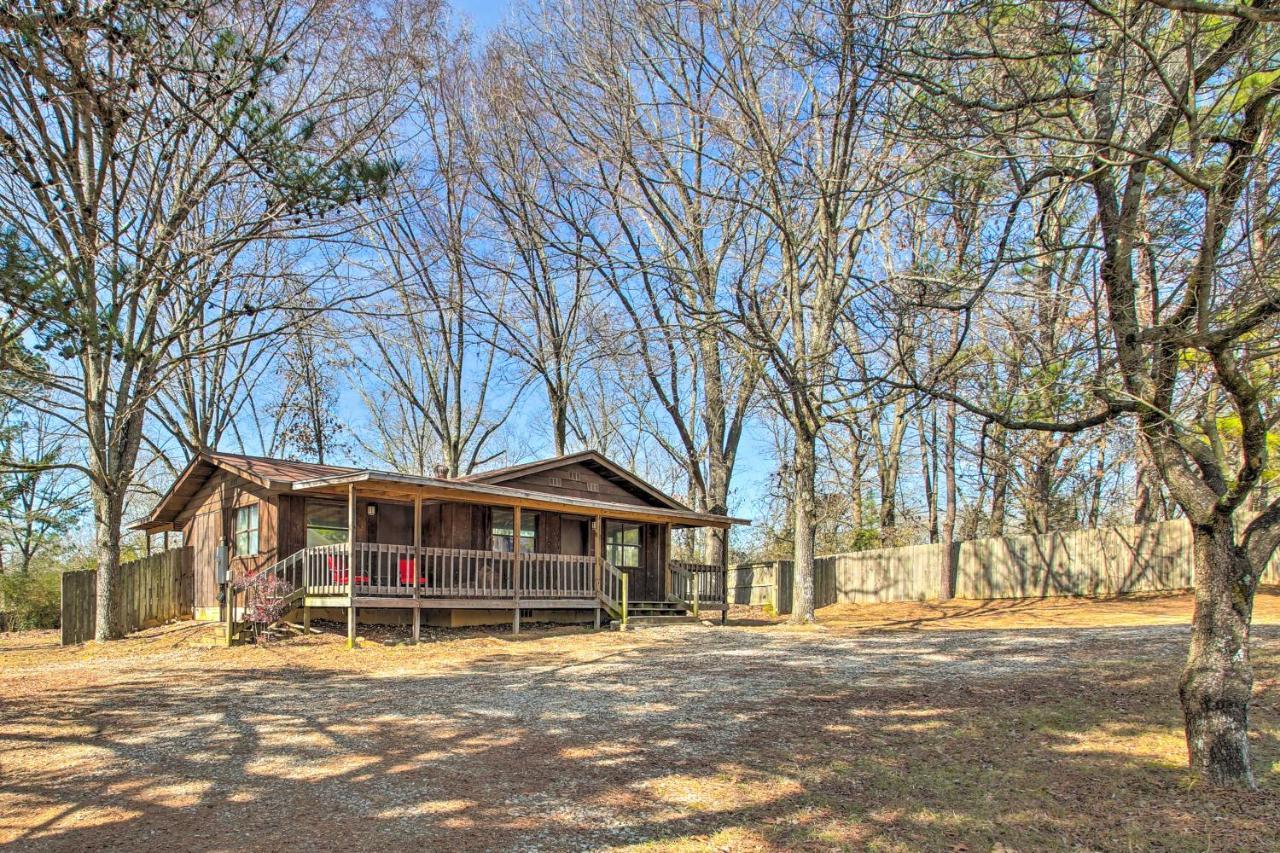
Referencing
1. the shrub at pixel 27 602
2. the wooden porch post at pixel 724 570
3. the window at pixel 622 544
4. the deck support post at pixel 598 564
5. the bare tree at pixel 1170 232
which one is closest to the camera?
the bare tree at pixel 1170 232

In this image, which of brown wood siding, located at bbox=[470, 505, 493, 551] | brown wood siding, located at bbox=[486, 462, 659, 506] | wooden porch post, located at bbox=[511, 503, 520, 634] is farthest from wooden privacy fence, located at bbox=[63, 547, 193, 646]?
brown wood siding, located at bbox=[486, 462, 659, 506]

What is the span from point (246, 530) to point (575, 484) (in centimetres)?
743

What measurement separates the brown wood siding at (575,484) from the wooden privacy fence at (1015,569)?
755cm

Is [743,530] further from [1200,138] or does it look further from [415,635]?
[1200,138]

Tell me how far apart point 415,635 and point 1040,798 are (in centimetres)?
1107

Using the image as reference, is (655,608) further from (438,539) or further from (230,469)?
(230,469)

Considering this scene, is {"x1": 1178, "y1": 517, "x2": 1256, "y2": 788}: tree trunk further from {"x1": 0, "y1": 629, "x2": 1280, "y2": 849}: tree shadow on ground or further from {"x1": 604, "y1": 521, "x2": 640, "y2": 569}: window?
{"x1": 604, "y1": 521, "x2": 640, "y2": 569}: window

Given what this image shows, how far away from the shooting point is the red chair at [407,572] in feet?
50.5

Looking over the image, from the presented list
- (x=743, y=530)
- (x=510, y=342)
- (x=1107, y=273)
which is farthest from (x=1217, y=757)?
(x=743, y=530)

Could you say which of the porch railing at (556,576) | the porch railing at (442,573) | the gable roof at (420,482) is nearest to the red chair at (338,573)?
the porch railing at (442,573)

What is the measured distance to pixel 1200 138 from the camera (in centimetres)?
524

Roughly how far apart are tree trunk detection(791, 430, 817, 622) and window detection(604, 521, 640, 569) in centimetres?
499

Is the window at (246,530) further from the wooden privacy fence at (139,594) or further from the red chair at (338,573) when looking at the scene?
the red chair at (338,573)

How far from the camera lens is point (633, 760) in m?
6.67
